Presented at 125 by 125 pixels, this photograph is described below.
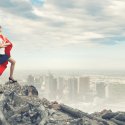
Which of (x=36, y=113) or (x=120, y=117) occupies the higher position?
(x=36, y=113)

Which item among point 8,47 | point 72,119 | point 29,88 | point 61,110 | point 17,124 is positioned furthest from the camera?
point 29,88

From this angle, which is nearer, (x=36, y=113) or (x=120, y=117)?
(x=36, y=113)

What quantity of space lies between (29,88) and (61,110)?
9.70 ft

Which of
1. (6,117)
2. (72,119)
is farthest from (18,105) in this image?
(72,119)

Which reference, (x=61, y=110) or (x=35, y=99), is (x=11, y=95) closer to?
(x=35, y=99)

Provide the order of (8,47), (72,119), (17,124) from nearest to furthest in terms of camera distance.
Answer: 1. (8,47)
2. (17,124)
3. (72,119)

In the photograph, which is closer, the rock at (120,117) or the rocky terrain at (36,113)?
the rocky terrain at (36,113)

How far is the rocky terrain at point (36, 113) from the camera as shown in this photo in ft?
63.2

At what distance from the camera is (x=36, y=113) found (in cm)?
1967

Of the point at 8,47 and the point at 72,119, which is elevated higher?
the point at 8,47

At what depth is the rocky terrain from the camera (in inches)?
758

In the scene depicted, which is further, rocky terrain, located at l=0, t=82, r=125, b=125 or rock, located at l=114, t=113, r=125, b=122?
rock, located at l=114, t=113, r=125, b=122

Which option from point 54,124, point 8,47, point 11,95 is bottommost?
point 54,124

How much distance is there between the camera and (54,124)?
19.2m
